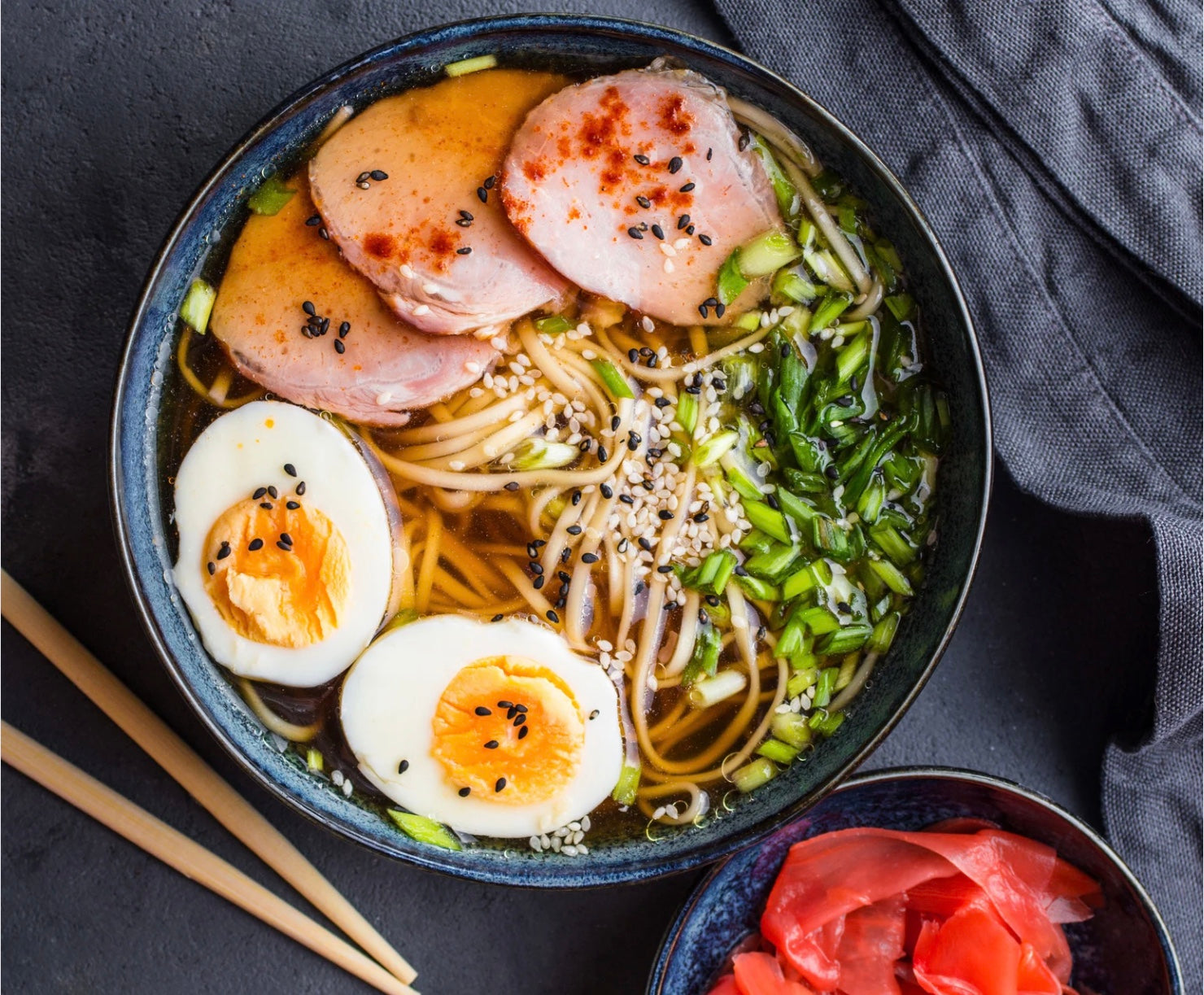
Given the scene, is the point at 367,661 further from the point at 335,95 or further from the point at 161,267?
the point at 335,95

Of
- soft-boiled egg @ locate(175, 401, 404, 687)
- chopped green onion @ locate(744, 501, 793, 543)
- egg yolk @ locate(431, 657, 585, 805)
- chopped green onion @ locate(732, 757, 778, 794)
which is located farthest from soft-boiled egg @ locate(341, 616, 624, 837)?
chopped green onion @ locate(744, 501, 793, 543)

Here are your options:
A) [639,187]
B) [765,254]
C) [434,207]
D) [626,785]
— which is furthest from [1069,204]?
[626,785]

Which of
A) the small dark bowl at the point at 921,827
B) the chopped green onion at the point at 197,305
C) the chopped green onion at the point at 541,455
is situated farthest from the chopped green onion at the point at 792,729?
the chopped green onion at the point at 197,305

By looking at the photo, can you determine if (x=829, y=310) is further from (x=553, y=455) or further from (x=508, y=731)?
(x=508, y=731)

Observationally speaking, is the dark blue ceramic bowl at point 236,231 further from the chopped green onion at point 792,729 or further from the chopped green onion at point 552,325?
the chopped green onion at point 552,325

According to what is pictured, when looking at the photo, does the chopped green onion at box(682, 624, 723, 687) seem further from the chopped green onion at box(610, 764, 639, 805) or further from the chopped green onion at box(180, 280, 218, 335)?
the chopped green onion at box(180, 280, 218, 335)

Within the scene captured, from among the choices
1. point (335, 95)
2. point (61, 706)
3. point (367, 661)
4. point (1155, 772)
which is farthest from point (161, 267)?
point (1155, 772)
